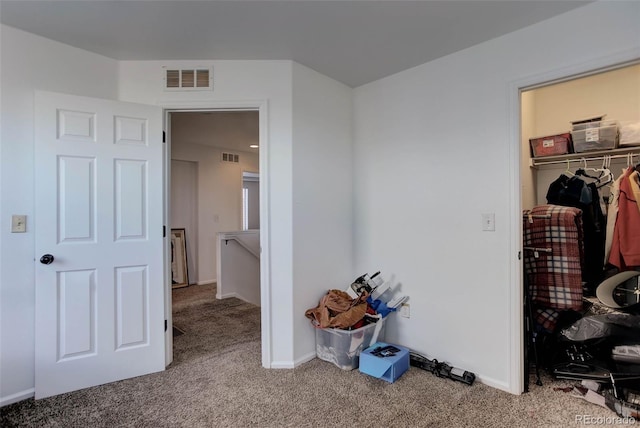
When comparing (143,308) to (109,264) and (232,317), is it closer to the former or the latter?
(109,264)

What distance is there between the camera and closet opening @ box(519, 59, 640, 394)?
2182 mm

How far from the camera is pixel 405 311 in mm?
2750

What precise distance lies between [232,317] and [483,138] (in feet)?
10.5

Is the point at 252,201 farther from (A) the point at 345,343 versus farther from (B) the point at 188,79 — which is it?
(A) the point at 345,343

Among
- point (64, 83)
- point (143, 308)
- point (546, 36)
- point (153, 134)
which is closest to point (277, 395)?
point (143, 308)

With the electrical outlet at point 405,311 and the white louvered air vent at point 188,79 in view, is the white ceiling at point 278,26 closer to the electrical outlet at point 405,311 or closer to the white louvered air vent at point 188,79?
the white louvered air vent at point 188,79

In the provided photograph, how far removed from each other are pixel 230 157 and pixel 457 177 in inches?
181

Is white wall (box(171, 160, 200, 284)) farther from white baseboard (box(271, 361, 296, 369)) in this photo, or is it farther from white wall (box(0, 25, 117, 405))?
white baseboard (box(271, 361, 296, 369))

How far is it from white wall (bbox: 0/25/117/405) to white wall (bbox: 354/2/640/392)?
2.45m

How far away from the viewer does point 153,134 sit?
2.45m

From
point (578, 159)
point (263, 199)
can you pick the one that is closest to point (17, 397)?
point (263, 199)

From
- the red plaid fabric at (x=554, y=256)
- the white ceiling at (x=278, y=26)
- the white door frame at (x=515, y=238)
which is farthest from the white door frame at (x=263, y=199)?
the red plaid fabric at (x=554, y=256)

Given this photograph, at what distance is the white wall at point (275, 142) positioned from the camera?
8.27 ft

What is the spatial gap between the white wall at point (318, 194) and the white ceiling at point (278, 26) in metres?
0.38
